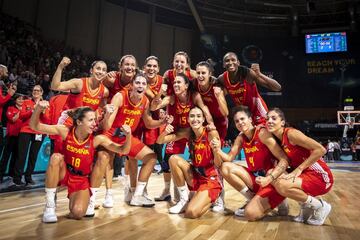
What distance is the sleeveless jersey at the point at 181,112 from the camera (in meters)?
4.28

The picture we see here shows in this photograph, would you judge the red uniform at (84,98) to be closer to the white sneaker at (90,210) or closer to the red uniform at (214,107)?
the white sneaker at (90,210)

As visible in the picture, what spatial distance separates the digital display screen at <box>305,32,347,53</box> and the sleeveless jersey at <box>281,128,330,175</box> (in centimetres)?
1769

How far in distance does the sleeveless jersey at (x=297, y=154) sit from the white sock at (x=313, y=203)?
35 centimetres

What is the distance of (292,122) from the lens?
64.4 ft

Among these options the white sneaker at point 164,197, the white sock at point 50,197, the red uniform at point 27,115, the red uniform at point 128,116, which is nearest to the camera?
the white sock at point 50,197

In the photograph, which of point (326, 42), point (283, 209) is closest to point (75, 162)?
point (283, 209)

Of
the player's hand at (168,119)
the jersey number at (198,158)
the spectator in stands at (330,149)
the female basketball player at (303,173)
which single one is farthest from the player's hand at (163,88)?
the spectator in stands at (330,149)

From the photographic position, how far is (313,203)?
319 cm

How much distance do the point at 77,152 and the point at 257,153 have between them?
2.06m

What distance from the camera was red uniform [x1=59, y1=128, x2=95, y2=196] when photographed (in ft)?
11.0

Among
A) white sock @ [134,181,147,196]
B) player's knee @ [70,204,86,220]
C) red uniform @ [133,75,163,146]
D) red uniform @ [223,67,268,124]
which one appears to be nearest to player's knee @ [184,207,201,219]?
white sock @ [134,181,147,196]

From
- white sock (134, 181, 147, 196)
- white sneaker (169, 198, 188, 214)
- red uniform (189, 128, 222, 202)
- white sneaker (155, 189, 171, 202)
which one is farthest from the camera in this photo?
white sneaker (155, 189, 171, 202)

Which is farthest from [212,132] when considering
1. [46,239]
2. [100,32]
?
[100,32]

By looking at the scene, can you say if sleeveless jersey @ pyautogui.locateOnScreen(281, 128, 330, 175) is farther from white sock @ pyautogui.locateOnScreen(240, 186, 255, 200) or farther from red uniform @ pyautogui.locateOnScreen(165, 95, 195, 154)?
red uniform @ pyautogui.locateOnScreen(165, 95, 195, 154)
